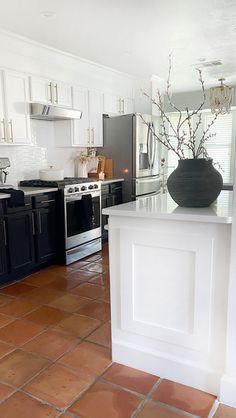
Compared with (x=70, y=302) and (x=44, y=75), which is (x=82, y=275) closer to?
(x=70, y=302)

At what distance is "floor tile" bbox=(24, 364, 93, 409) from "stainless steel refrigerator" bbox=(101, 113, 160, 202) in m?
3.49

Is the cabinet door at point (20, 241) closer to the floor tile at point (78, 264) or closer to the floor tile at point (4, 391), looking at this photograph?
the floor tile at point (78, 264)

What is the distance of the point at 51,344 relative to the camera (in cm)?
233

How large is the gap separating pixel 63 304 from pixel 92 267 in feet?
3.36

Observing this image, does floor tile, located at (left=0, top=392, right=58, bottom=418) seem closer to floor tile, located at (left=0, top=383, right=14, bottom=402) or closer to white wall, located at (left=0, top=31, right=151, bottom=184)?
floor tile, located at (left=0, top=383, right=14, bottom=402)

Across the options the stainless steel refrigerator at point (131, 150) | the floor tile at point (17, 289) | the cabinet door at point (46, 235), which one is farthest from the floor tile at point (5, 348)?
the stainless steel refrigerator at point (131, 150)

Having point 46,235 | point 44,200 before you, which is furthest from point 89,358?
point 44,200

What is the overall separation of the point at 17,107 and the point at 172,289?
9.57ft

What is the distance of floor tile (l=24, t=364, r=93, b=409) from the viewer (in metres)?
1.79

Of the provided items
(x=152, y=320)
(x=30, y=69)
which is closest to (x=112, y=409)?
(x=152, y=320)

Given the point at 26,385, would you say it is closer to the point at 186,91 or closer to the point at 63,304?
the point at 63,304

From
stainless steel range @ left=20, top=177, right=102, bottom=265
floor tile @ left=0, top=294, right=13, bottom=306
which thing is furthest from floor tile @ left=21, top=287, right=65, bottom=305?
stainless steel range @ left=20, top=177, right=102, bottom=265

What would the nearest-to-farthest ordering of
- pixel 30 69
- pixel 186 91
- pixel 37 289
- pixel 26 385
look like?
pixel 26 385 → pixel 37 289 → pixel 30 69 → pixel 186 91

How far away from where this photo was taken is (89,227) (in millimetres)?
4410
